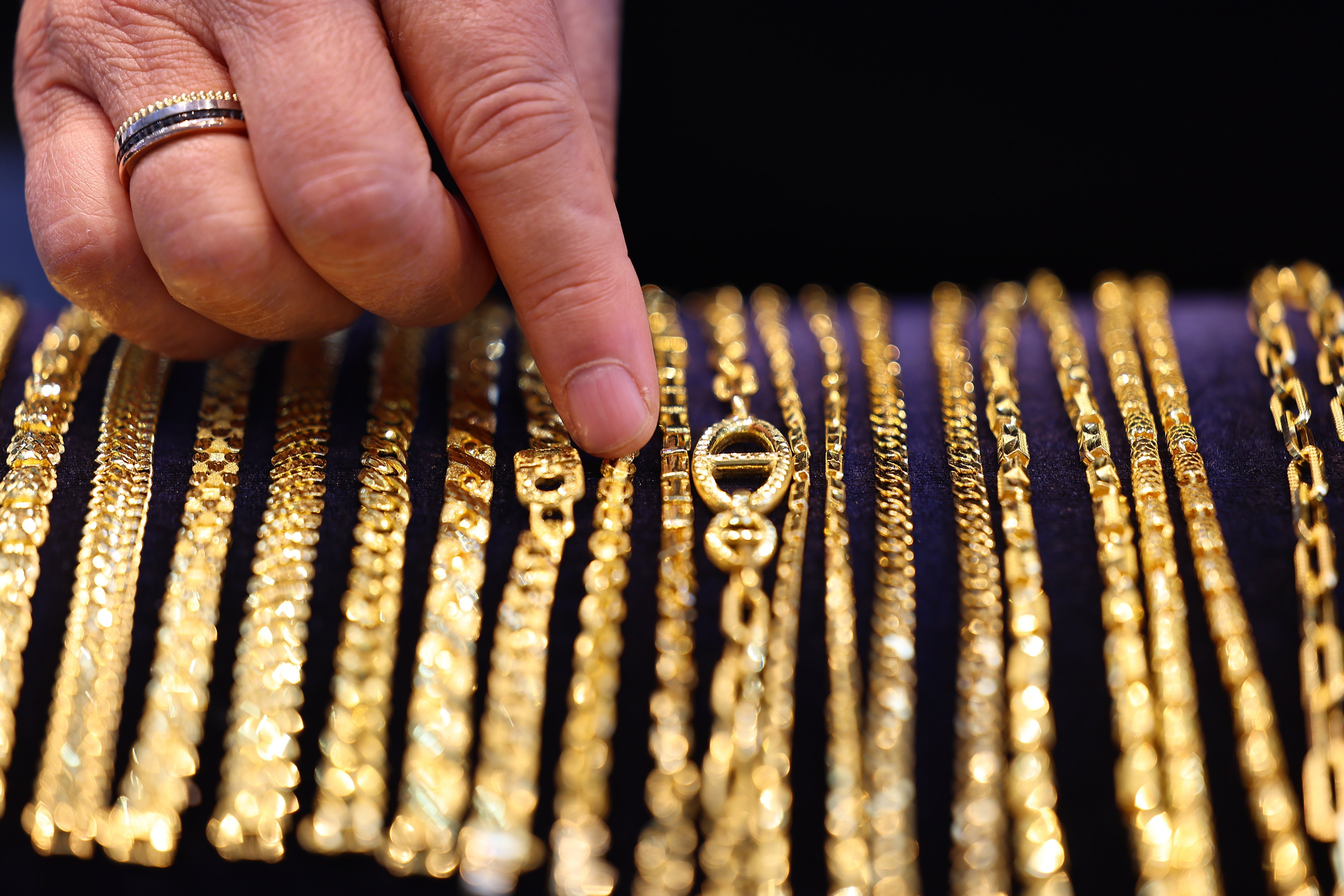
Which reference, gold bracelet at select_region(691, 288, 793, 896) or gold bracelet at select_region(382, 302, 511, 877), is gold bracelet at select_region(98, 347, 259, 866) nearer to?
gold bracelet at select_region(382, 302, 511, 877)

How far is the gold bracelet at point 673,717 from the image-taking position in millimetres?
393

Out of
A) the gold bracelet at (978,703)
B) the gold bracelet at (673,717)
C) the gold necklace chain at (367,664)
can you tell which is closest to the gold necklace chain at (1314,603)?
the gold bracelet at (978,703)

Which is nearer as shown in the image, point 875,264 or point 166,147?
point 166,147

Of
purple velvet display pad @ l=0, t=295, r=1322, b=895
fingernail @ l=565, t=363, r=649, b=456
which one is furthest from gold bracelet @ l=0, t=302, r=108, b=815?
fingernail @ l=565, t=363, r=649, b=456

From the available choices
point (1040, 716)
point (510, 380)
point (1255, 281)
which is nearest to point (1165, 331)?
point (1255, 281)

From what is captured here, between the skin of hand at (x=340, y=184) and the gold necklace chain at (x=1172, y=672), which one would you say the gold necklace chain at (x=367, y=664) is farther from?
the gold necklace chain at (x=1172, y=672)

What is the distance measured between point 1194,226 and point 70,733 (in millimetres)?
924

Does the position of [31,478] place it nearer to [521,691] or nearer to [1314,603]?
[521,691]

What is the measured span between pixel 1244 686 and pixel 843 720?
0.56 feet

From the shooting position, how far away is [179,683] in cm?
42

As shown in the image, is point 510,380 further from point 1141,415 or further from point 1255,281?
point 1255,281

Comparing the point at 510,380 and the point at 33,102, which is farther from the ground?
the point at 33,102

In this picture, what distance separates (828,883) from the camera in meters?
0.39

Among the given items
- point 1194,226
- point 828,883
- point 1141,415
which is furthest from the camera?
point 1194,226
